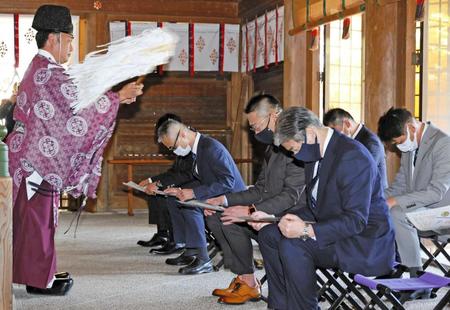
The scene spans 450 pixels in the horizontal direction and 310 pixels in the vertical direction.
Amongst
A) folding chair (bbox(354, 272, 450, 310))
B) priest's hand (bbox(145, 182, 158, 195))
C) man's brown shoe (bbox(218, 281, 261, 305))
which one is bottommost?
man's brown shoe (bbox(218, 281, 261, 305))

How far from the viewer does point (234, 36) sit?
31.5 feet

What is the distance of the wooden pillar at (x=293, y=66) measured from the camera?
7840mm

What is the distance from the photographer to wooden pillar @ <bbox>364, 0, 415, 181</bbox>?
19.8 feet

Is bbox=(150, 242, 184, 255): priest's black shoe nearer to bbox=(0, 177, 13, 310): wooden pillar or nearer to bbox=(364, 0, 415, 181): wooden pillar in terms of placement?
bbox=(364, 0, 415, 181): wooden pillar

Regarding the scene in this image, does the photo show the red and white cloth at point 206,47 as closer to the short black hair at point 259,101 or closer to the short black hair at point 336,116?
the short black hair at point 336,116

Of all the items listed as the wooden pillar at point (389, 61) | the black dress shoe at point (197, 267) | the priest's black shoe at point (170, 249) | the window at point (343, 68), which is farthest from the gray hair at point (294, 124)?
the window at point (343, 68)

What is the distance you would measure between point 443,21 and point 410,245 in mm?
2431

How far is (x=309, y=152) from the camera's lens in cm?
325

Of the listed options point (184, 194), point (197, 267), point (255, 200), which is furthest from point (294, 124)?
point (197, 267)

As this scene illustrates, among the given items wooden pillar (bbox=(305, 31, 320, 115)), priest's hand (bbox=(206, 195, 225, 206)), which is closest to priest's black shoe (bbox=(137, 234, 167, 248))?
priest's hand (bbox=(206, 195, 225, 206))

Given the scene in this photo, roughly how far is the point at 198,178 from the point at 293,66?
302cm

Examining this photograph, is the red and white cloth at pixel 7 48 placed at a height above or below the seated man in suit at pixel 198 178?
above

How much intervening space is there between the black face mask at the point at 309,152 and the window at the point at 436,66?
3097 millimetres

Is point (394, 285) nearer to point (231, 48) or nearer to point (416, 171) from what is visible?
point (416, 171)
